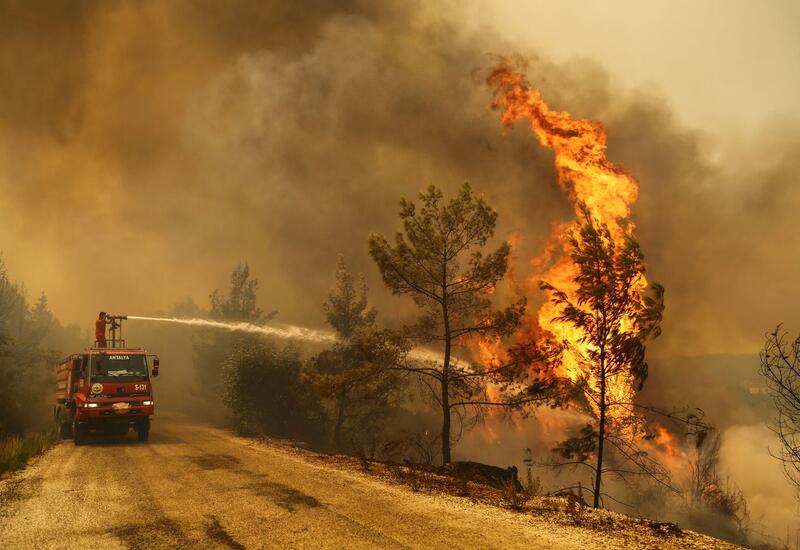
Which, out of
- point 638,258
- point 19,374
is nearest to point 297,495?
point 638,258

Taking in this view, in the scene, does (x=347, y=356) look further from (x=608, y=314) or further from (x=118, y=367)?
(x=608, y=314)

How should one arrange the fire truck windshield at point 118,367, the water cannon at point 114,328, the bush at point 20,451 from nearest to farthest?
1. the bush at point 20,451
2. the fire truck windshield at point 118,367
3. the water cannon at point 114,328

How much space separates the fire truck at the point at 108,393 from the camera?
60.0ft

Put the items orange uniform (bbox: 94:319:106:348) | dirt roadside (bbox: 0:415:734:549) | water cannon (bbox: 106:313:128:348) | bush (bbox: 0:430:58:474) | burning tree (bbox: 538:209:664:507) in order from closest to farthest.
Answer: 1. dirt roadside (bbox: 0:415:734:549)
2. burning tree (bbox: 538:209:664:507)
3. bush (bbox: 0:430:58:474)
4. water cannon (bbox: 106:313:128:348)
5. orange uniform (bbox: 94:319:106:348)

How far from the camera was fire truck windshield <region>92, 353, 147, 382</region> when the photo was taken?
18.8 meters

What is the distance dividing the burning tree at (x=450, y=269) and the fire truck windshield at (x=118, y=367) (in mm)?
10660

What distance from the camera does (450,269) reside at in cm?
1789

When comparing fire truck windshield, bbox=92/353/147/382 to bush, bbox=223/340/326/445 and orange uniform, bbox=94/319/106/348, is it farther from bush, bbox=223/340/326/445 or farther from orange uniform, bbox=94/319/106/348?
bush, bbox=223/340/326/445

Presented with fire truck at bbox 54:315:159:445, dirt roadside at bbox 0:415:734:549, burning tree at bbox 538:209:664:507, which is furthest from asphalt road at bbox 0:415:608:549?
burning tree at bbox 538:209:664:507

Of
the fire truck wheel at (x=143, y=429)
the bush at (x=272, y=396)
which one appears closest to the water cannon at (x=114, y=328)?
the fire truck wheel at (x=143, y=429)

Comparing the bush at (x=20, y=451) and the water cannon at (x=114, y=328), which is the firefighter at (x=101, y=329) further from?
the bush at (x=20, y=451)

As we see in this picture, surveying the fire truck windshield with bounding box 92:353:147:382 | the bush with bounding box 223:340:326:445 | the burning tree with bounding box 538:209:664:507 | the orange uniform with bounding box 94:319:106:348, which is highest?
the burning tree with bounding box 538:209:664:507

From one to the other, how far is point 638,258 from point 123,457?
1652 cm

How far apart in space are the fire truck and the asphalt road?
393 cm
